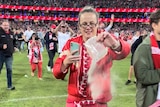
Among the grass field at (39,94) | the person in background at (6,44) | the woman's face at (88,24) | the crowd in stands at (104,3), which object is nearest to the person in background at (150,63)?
the woman's face at (88,24)

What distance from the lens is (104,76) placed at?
3.40m

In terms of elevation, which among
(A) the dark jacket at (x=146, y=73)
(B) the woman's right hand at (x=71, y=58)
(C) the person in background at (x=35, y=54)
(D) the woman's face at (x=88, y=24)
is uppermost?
(D) the woman's face at (x=88, y=24)

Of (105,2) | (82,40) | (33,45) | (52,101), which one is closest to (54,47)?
(33,45)

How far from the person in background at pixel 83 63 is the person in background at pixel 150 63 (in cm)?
38

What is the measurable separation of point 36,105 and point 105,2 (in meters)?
39.5

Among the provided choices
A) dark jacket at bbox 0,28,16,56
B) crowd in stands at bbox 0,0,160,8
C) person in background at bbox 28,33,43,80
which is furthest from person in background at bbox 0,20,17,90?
crowd in stands at bbox 0,0,160,8

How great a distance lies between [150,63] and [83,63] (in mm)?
667

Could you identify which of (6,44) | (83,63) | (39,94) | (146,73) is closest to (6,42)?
(6,44)

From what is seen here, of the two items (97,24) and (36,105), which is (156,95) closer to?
(97,24)

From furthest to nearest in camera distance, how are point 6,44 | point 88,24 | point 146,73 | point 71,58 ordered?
point 6,44
point 146,73
point 88,24
point 71,58

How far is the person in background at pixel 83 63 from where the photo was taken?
349cm

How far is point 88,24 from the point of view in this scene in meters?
3.65

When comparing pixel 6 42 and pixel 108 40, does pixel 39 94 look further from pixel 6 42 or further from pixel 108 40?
pixel 108 40

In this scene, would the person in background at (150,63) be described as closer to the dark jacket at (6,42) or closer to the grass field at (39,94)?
the grass field at (39,94)
